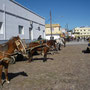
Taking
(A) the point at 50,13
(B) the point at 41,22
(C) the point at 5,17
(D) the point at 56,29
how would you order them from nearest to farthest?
1. (C) the point at 5,17
2. (B) the point at 41,22
3. (A) the point at 50,13
4. (D) the point at 56,29

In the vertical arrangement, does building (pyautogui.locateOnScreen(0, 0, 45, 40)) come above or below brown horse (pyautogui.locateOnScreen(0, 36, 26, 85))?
above

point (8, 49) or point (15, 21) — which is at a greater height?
point (15, 21)

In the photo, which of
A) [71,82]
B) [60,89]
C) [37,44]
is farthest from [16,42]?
[37,44]

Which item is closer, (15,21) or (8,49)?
(8,49)

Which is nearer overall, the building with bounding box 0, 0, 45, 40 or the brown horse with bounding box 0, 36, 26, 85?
the brown horse with bounding box 0, 36, 26, 85

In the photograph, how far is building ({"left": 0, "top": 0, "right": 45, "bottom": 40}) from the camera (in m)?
13.9

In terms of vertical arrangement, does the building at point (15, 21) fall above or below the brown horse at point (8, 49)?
above

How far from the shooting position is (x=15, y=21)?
16.3m

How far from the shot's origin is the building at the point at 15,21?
549 inches

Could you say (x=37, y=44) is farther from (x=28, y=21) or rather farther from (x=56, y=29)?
(x=56, y=29)

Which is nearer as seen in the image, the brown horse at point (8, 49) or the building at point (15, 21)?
the brown horse at point (8, 49)

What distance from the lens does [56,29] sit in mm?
64438

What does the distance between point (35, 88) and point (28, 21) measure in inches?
608

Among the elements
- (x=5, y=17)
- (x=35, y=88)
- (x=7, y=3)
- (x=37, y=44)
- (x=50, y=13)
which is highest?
(x=50, y=13)
